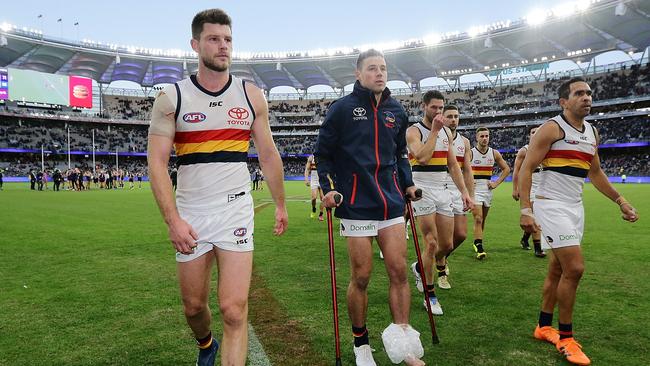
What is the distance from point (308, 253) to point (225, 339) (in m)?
6.41

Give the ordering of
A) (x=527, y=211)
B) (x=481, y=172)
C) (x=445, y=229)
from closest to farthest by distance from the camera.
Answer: (x=527, y=211)
(x=445, y=229)
(x=481, y=172)

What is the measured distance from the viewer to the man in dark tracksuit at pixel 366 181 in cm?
415

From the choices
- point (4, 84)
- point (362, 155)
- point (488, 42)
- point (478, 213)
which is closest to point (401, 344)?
point (362, 155)

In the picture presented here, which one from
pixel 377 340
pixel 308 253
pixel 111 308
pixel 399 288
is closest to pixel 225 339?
pixel 399 288

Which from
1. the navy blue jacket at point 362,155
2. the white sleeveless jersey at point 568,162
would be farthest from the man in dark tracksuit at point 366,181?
the white sleeveless jersey at point 568,162

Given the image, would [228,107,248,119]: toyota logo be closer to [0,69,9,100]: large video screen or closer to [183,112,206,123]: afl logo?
[183,112,206,123]: afl logo

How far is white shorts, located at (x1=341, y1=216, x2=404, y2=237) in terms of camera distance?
166 inches

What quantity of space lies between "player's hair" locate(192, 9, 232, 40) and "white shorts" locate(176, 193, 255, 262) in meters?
1.31

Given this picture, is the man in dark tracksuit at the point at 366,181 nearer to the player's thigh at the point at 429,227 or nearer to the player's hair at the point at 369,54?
the player's hair at the point at 369,54

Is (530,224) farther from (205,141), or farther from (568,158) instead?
(205,141)

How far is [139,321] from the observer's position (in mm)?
5254

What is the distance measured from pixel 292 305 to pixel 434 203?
2.38 m

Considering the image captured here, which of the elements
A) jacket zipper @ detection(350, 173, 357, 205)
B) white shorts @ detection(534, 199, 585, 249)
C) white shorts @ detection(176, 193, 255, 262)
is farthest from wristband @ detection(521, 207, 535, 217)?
white shorts @ detection(176, 193, 255, 262)

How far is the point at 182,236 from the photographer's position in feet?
9.99
